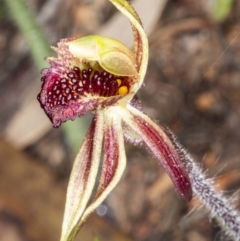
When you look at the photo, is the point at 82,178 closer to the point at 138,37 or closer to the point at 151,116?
the point at 138,37

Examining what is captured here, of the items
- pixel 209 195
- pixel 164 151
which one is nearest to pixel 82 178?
pixel 164 151

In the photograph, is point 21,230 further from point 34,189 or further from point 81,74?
point 81,74

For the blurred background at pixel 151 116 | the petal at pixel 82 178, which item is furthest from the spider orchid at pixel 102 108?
the blurred background at pixel 151 116

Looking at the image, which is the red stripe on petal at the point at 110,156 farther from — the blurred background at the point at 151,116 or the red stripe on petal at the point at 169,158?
the blurred background at the point at 151,116

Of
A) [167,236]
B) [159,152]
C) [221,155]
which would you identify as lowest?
[167,236]

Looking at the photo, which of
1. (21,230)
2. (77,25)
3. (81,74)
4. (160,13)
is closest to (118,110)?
(81,74)

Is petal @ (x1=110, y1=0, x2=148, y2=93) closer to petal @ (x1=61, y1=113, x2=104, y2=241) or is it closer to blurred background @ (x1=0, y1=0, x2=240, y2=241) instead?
petal @ (x1=61, y1=113, x2=104, y2=241)

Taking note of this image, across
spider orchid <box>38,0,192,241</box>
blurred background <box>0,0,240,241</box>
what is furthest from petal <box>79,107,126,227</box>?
blurred background <box>0,0,240,241</box>
